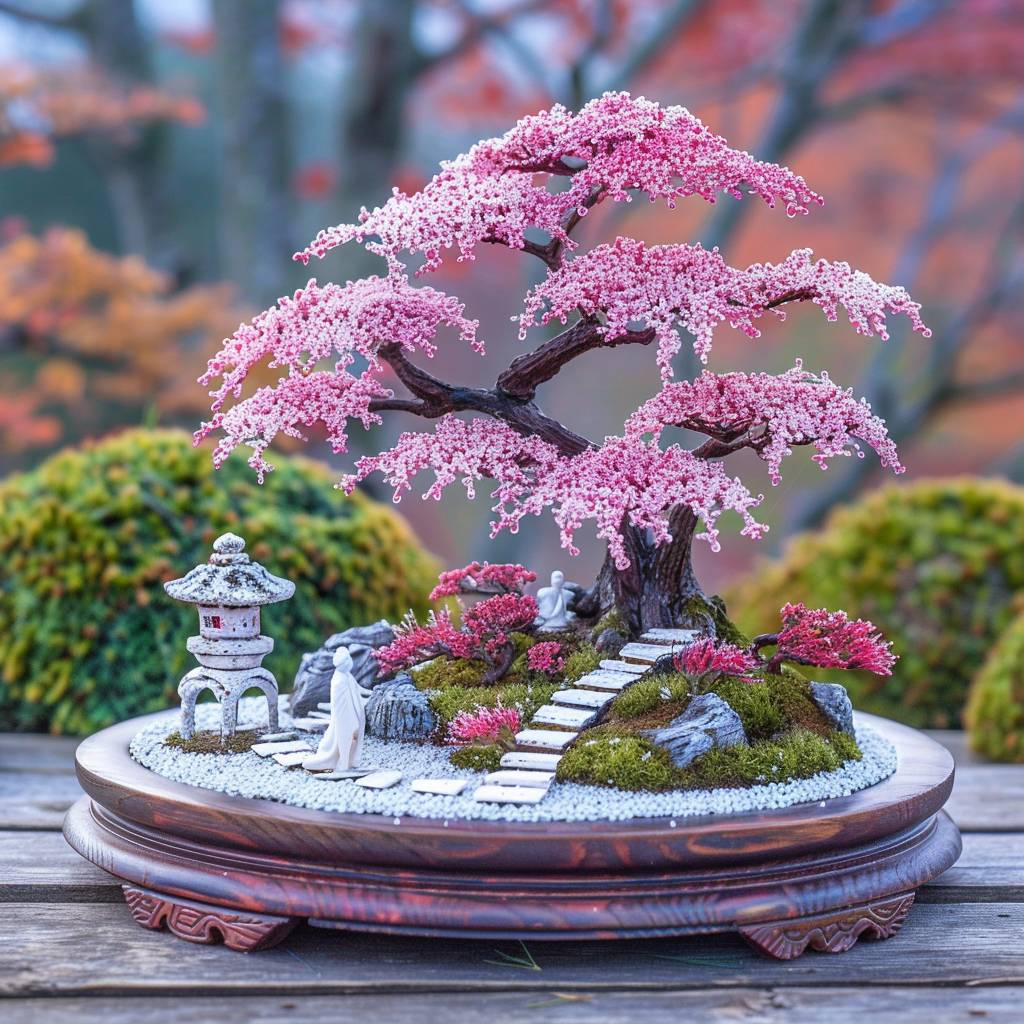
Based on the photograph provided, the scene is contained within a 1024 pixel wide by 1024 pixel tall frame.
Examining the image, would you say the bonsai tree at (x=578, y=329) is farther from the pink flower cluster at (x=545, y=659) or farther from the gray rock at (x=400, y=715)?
the gray rock at (x=400, y=715)

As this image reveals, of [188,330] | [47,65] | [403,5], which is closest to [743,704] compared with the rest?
[188,330]

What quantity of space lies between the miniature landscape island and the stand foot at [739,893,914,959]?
0.15 meters

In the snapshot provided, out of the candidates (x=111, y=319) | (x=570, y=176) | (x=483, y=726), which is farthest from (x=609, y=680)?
(x=111, y=319)

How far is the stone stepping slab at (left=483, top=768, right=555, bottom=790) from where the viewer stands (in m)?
1.64

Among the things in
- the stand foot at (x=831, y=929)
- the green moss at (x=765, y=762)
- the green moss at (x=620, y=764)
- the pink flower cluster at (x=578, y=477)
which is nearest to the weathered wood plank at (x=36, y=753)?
the pink flower cluster at (x=578, y=477)

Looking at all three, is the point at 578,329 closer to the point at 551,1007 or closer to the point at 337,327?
the point at 337,327

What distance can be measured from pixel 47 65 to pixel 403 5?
1.45m

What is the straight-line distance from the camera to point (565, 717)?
1.78 meters

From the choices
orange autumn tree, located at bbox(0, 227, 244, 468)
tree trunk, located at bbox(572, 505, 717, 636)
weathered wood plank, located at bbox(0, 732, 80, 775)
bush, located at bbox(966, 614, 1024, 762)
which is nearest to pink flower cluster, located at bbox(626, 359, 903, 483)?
tree trunk, located at bbox(572, 505, 717, 636)

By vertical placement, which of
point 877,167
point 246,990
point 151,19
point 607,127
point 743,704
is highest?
point 151,19

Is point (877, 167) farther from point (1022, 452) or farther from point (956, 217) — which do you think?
point (1022, 452)

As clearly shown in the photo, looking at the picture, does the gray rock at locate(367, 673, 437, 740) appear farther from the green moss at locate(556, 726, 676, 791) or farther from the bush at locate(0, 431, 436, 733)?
the bush at locate(0, 431, 436, 733)

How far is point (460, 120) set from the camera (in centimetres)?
660

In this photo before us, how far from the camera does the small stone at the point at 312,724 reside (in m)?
1.96
